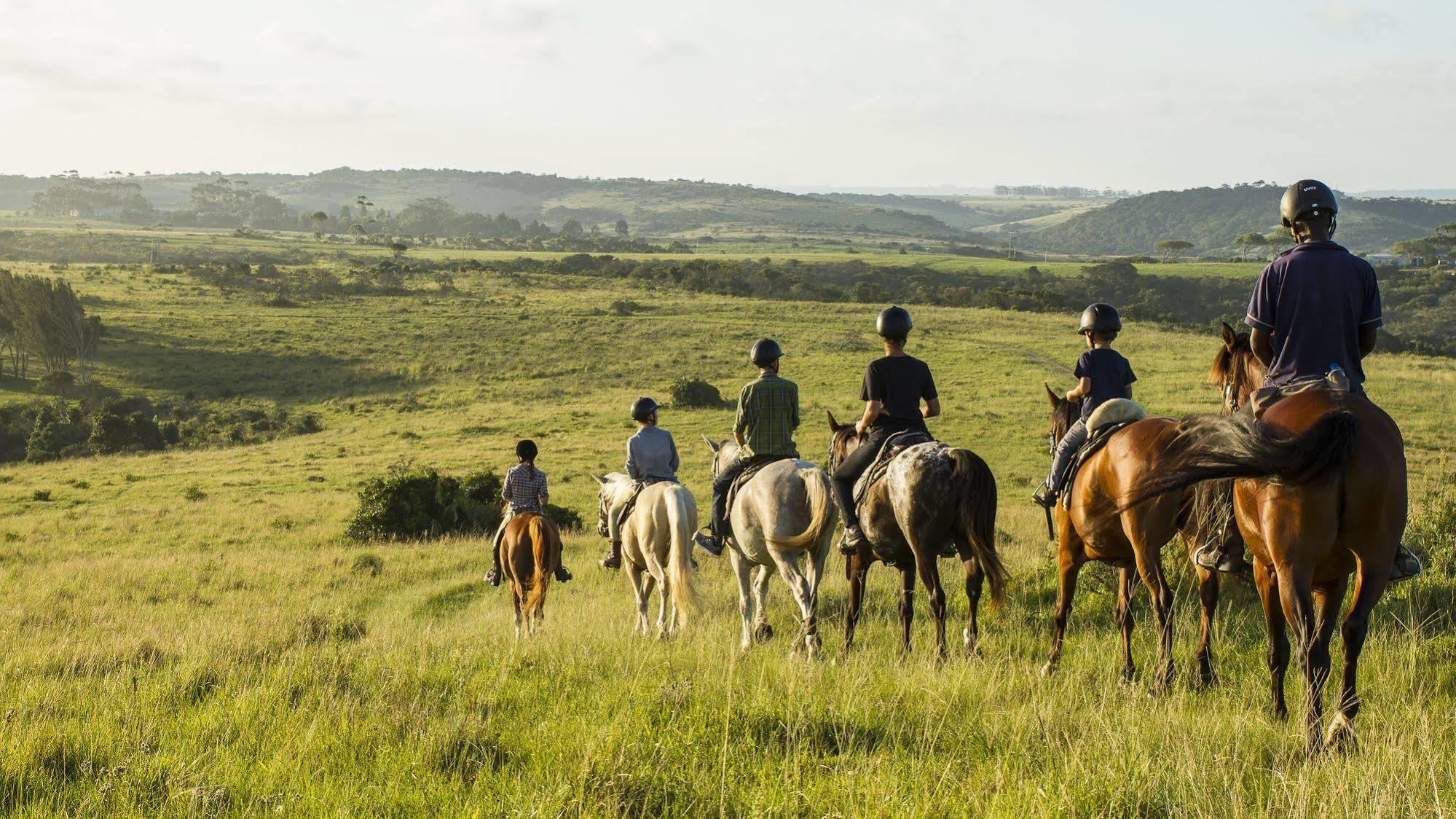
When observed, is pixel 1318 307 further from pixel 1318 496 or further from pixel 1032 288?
pixel 1032 288

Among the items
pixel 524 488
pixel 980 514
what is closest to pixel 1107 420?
pixel 980 514

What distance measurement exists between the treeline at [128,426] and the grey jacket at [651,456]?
3613cm

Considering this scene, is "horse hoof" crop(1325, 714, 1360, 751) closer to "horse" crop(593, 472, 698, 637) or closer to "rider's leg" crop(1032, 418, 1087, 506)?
"rider's leg" crop(1032, 418, 1087, 506)

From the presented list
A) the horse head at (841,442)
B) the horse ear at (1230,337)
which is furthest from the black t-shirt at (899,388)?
the horse ear at (1230,337)

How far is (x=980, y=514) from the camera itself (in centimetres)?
857

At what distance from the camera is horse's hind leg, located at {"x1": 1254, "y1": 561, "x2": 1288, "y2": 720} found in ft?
19.3

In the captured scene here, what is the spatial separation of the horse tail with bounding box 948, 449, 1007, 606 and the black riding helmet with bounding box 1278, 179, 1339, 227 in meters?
3.17

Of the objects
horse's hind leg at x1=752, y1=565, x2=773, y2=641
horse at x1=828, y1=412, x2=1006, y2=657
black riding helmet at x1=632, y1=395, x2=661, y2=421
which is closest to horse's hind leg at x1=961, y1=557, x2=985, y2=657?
horse at x1=828, y1=412, x2=1006, y2=657

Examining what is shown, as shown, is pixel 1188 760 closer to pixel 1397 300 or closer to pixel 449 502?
pixel 449 502

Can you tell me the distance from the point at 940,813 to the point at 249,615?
11.3 meters

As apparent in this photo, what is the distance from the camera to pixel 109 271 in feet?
280

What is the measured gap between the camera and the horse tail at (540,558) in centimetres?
1102

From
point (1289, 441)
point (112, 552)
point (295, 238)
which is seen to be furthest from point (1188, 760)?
point (295, 238)

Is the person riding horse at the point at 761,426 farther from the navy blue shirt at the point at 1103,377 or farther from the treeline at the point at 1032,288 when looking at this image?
the treeline at the point at 1032,288
